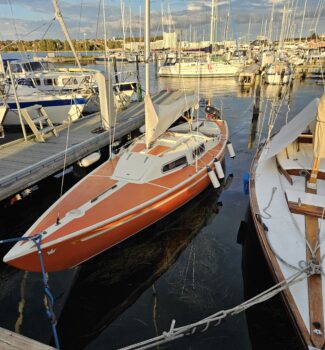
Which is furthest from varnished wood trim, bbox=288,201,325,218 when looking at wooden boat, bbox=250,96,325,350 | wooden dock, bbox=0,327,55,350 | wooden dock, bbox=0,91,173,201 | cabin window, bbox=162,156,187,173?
wooden dock, bbox=0,91,173,201

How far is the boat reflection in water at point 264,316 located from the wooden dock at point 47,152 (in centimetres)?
690

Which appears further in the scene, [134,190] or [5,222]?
[5,222]

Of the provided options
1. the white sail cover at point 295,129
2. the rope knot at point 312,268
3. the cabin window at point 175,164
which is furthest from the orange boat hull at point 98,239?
the rope knot at point 312,268

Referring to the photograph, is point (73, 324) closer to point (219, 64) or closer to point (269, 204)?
point (269, 204)

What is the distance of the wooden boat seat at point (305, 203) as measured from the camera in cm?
663

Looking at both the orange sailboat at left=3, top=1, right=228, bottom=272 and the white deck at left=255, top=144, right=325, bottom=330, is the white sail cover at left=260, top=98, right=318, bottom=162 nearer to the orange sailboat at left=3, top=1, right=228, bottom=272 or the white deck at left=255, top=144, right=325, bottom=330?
the white deck at left=255, top=144, right=325, bottom=330

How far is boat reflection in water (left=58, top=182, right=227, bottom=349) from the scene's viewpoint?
6082 mm

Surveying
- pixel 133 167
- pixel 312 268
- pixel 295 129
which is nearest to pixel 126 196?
pixel 133 167

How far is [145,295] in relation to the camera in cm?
685

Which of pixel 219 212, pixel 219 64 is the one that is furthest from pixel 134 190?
pixel 219 64

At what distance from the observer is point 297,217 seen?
6.64 metres

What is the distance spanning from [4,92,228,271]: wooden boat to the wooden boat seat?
3313mm

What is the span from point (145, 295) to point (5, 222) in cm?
577

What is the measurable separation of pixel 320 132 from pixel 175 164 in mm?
4513
